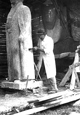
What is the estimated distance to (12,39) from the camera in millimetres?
7055

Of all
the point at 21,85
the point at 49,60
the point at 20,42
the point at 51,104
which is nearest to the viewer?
the point at 51,104

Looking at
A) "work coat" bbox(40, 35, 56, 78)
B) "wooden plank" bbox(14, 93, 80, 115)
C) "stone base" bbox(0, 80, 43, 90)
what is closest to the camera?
"wooden plank" bbox(14, 93, 80, 115)

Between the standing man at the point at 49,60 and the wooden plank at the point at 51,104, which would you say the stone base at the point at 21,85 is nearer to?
the standing man at the point at 49,60

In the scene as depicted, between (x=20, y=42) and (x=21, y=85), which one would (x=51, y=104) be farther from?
(x=20, y=42)

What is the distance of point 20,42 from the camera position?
22.5 ft

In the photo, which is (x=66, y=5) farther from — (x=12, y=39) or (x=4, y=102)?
(x=4, y=102)

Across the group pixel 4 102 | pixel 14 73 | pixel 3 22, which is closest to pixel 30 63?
pixel 14 73

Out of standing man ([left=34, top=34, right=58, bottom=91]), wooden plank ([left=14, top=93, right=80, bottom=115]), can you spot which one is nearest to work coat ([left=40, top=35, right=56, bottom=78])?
standing man ([left=34, top=34, right=58, bottom=91])

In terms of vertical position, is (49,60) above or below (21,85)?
above

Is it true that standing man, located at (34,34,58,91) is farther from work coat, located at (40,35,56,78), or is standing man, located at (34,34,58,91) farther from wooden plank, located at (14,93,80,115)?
wooden plank, located at (14,93,80,115)

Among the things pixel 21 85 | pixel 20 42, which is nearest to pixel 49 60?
pixel 20 42

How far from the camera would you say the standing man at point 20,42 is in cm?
686

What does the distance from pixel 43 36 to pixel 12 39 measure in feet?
3.08

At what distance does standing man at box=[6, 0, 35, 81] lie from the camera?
→ 6.86 metres
